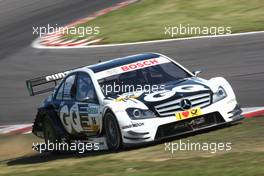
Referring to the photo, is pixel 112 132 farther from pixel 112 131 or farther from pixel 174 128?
pixel 174 128

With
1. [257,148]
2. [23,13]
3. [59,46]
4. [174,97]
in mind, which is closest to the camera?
[257,148]

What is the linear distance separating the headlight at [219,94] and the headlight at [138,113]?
0.97 m

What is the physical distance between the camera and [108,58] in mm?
20438

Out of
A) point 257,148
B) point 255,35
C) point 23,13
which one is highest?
point 23,13

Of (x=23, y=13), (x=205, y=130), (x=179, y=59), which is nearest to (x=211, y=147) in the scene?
(x=205, y=130)

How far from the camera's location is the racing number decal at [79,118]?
11648mm

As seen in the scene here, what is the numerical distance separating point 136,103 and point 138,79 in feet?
3.02

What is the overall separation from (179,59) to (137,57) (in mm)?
6883

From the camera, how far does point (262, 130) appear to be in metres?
11.1

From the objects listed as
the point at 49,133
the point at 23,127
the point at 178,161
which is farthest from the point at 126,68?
the point at 23,127

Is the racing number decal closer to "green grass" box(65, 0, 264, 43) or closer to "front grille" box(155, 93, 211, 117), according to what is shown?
"front grille" box(155, 93, 211, 117)

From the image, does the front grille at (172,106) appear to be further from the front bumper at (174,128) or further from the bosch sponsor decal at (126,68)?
the bosch sponsor decal at (126,68)

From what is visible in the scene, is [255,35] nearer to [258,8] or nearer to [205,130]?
[258,8]

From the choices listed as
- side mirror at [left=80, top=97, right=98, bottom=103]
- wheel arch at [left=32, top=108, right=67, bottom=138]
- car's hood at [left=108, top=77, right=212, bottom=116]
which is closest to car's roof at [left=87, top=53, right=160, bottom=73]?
side mirror at [left=80, top=97, right=98, bottom=103]
